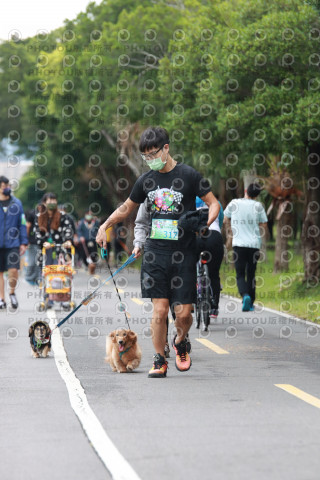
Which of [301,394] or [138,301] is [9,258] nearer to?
[138,301]

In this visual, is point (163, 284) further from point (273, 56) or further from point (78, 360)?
point (273, 56)

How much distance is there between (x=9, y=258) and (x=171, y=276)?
8061 mm

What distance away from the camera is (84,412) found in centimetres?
758

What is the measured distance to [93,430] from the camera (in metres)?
6.86

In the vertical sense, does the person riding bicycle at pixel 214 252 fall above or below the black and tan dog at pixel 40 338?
above

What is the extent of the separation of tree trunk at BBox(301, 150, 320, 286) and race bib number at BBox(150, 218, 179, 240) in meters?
12.9

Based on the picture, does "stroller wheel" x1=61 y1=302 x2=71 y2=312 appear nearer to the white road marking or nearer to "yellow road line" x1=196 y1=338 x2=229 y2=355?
"yellow road line" x1=196 y1=338 x2=229 y2=355

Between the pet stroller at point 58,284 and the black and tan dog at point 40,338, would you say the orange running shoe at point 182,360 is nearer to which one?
the black and tan dog at point 40,338

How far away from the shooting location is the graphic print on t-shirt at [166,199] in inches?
368

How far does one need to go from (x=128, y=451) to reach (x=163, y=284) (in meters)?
3.33

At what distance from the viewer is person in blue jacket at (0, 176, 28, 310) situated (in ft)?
55.9

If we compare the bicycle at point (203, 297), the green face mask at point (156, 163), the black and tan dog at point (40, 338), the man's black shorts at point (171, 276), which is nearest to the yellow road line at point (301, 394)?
the man's black shorts at point (171, 276)

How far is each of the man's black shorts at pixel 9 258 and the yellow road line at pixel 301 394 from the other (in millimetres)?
8824

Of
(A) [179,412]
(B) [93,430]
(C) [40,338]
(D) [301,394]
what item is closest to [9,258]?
(C) [40,338]
